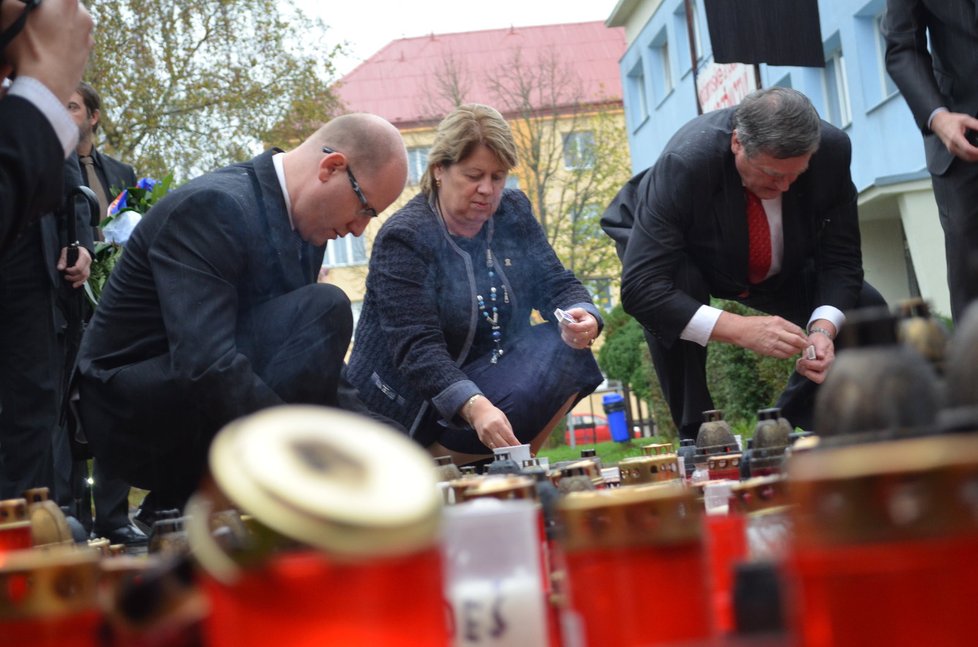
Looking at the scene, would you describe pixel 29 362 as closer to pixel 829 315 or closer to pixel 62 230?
pixel 62 230

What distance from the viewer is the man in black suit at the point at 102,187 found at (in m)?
5.10

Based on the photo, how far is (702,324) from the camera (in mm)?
4578

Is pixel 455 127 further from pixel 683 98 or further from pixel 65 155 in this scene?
pixel 683 98

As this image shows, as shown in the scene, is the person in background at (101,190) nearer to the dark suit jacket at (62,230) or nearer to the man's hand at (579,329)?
the dark suit jacket at (62,230)

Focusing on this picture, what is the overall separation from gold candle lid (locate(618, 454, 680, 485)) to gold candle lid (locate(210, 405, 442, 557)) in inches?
41.8

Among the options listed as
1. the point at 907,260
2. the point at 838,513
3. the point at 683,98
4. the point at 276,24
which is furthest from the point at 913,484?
the point at 683,98

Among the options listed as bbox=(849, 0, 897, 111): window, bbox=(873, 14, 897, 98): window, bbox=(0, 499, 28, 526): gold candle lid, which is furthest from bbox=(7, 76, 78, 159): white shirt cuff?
bbox=(849, 0, 897, 111): window

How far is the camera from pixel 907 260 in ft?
54.0

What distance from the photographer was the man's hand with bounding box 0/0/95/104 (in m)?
1.87

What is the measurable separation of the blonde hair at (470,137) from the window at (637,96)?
936 inches

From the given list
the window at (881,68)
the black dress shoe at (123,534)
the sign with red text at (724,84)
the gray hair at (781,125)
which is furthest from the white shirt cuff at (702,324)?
the window at (881,68)

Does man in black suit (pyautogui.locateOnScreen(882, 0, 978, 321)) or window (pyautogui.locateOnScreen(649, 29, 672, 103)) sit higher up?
window (pyautogui.locateOnScreen(649, 29, 672, 103))

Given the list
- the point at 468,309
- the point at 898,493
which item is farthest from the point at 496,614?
the point at 468,309

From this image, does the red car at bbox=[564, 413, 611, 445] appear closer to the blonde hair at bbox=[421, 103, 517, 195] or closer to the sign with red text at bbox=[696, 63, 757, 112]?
the sign with red text at bbox=[696, 63, 757, 112]
